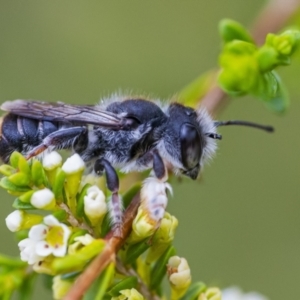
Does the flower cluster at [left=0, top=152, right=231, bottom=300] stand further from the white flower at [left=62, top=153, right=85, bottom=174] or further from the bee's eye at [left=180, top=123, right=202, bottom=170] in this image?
the bee's eye at [left=180, top=123, right=202, bottom=170]

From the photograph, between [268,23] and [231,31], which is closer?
[231,31]

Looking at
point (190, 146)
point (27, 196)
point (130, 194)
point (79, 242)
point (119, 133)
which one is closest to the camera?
point (79, 242)

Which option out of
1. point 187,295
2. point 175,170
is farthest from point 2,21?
point 187,295

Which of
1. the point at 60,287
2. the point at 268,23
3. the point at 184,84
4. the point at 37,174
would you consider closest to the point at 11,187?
the point at 37,174

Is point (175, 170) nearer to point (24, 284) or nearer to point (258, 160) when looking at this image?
point (24, 284)

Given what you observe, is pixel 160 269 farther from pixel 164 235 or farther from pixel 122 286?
pixel 122 286

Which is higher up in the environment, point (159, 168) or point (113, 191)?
point (159, 168)
